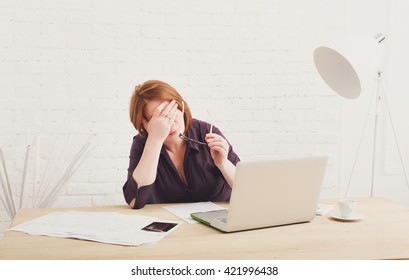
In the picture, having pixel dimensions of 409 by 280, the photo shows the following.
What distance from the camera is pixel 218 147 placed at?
2082mm

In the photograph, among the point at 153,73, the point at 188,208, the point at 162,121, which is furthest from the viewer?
the point at 153,73

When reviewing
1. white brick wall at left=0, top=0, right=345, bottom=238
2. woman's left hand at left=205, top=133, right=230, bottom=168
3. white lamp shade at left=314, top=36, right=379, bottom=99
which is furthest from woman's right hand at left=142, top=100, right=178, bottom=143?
white brick wall at left=0, top=0, right=345, bottom=238

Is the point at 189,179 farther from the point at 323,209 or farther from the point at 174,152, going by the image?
the point at 323,209

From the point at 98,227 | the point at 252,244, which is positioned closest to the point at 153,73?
the point at 98,227

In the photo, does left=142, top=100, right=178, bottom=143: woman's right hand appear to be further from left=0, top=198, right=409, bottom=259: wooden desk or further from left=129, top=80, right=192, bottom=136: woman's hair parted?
left=0, top=198, right=409, bottom=259: wooden desk

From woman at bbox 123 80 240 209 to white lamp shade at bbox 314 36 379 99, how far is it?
0.51 metres

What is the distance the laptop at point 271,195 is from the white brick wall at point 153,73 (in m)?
1.45

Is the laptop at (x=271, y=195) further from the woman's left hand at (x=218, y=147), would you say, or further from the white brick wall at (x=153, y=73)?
the white brick wall at (x=153, y=73)

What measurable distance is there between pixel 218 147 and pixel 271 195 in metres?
0.52

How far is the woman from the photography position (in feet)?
6.81

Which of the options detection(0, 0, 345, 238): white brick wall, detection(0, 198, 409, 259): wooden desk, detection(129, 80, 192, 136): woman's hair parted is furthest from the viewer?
detection(0, 0, 345, 238): white brick wall

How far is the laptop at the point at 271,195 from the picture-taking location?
1.55 m

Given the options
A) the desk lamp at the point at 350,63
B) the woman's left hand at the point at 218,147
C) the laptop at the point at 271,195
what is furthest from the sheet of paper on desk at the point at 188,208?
the desk lamp at the point at 350,63
